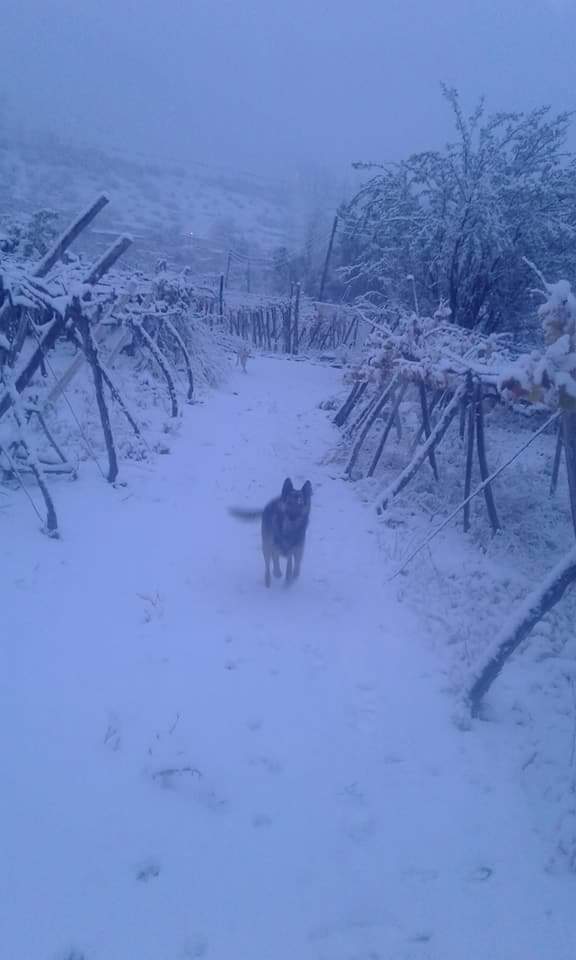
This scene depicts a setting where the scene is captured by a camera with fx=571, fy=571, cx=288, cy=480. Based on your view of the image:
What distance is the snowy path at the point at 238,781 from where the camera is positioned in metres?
2.44

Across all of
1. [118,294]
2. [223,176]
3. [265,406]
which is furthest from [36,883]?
[223,176]

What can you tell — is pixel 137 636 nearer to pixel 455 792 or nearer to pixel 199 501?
pixel 455 792

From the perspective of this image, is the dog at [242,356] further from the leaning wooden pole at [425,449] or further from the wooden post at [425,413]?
the leaning wooden pole at [425,449]

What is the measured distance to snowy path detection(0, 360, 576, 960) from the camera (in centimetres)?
244

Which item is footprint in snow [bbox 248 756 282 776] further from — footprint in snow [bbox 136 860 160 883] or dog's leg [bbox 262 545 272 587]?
dog's leg [bbox 262 545 272 587]

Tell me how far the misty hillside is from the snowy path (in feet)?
91.7

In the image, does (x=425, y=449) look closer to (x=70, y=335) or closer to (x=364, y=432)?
(x=364, y=432)

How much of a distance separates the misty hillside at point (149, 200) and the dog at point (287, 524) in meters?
27.4

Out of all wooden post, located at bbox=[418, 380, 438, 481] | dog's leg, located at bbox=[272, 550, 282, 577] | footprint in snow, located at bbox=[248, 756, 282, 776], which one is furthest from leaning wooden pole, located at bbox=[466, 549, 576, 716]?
wooden post, located at bbox=[418, 380, 438, 481]

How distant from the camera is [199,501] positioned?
→ 721 centimetres

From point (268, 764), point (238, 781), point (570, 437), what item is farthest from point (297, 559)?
point (570, 437)

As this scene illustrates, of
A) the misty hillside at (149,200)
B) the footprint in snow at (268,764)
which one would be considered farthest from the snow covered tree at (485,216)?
the misty hillside at (149,200)

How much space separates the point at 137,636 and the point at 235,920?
221 cm

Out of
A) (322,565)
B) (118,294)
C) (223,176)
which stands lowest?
(322,565)
